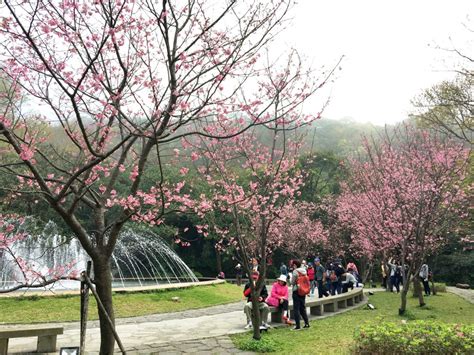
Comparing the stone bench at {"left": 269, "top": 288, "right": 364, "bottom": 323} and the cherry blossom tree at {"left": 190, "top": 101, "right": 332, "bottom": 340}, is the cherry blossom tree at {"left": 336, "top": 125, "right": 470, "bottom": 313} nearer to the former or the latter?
the stone bench at {"left": 269, "top": 288, "right": 364, "bottom": 323}

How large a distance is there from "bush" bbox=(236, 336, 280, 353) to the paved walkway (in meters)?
0.17

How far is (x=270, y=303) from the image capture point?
9.98 meters

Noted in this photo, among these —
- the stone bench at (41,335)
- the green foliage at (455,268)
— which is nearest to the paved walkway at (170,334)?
the stone bench at (41,335)

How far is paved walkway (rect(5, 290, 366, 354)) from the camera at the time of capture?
7.43 metres

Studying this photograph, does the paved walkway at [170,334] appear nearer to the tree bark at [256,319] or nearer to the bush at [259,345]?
the bush at [259,345]

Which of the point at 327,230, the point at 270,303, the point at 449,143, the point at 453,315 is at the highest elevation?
the point at 449,143

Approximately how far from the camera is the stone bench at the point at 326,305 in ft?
33.3

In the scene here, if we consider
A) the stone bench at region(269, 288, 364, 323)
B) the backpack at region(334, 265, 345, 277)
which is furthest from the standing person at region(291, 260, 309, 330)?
the backpack at region(334, 265, 345, 277)

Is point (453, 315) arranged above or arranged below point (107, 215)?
below

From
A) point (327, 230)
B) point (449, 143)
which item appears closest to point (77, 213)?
point (327, 230)

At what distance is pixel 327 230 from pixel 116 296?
21508 millimetres

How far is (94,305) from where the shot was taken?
11.6 m

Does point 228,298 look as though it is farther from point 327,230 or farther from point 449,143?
point 327,230

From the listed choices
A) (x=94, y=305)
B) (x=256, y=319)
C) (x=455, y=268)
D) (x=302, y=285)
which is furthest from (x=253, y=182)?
(x=455, y=268)
